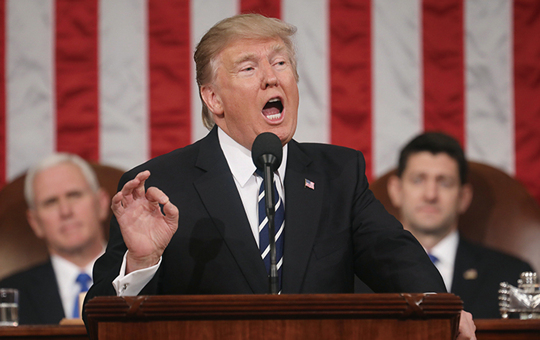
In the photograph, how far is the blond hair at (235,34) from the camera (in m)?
2.17

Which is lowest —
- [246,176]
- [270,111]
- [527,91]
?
[246,176]

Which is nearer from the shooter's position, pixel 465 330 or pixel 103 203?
pixel 465 330

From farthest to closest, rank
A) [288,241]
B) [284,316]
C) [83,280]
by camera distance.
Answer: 1. [83,280]
2. [288,241]
3. [284,316]

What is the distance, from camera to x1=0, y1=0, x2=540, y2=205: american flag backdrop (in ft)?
13.4

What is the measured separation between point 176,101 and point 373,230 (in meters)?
A: 2.44

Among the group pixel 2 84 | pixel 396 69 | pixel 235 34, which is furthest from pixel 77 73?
pixel 235 34

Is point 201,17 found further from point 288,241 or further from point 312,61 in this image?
point 288,241

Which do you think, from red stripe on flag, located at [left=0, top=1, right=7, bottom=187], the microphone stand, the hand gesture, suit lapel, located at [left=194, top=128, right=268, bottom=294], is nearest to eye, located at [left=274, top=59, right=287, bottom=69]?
suit lapel, located at [left=194, top=128, right=268, bottom=294]

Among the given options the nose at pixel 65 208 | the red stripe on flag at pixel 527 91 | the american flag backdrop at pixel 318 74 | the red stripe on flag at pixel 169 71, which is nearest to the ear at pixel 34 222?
the nose at pixel 65 208

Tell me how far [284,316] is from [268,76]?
3.46 ft

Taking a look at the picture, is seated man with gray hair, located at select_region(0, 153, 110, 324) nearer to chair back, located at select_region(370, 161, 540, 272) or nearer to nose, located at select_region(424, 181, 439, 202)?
chair back, located at select_region(370, 161, 540, 272)

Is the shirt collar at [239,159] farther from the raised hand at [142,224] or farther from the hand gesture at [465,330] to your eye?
the hand gesture at [465,330]

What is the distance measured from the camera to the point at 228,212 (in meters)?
1.97

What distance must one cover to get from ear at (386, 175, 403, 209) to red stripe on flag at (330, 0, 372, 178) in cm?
30
